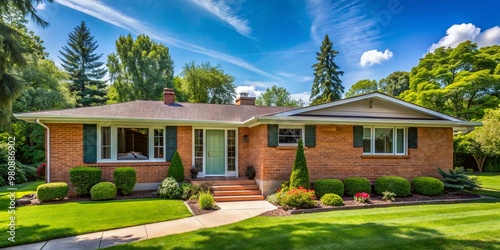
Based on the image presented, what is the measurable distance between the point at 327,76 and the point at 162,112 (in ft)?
93.4

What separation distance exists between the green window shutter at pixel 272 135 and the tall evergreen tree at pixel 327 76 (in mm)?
26812

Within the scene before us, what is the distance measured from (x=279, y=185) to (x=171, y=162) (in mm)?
4199

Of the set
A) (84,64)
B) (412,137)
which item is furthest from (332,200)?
(84,64)

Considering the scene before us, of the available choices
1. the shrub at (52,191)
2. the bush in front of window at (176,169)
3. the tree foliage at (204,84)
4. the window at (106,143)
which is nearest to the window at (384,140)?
the bush in front of window at (176,169)

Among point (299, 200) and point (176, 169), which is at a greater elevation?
point (176, 169)

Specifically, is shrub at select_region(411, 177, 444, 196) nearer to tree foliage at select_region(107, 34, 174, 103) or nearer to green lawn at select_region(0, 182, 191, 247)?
green lawn at select_region(0, 182, 191, 247)

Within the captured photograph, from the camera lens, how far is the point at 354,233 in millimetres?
5199

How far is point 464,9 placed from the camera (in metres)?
12.0

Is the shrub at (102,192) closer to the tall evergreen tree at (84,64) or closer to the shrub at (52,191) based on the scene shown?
the shrub at (52,191)

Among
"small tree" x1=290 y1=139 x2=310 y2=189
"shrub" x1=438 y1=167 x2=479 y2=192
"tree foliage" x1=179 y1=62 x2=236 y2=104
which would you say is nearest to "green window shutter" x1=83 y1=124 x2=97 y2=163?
"small tree" x1=290 y1=139 x2=310 y2=189

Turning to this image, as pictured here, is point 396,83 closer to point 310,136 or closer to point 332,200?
point 310,136

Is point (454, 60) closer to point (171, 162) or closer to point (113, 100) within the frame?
point (171, 162)

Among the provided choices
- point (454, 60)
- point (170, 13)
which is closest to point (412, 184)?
point (170, 13)

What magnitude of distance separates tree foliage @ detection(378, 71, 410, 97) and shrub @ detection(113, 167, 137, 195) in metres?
38.6
